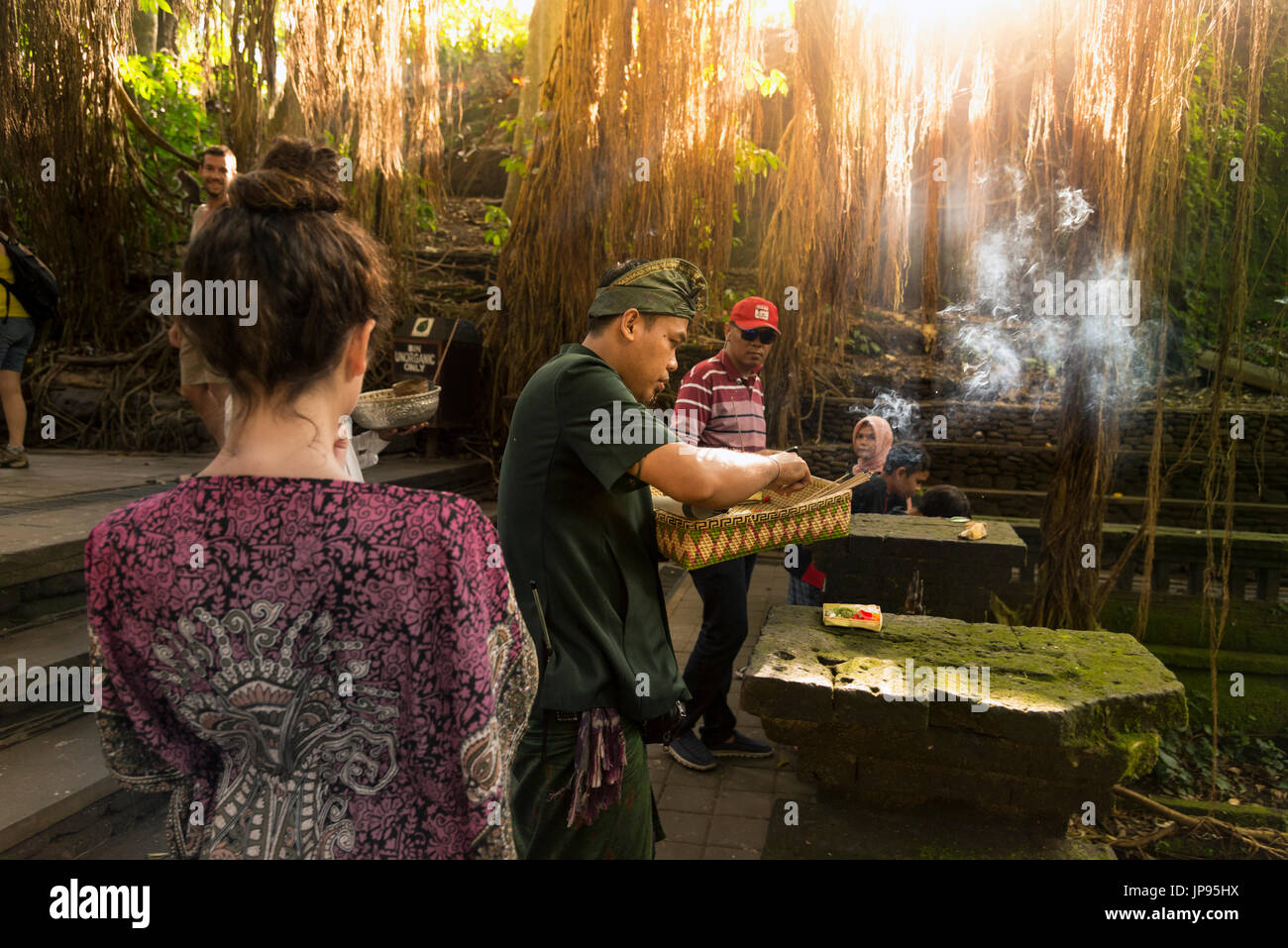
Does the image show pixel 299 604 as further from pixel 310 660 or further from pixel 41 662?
pixel 41 662

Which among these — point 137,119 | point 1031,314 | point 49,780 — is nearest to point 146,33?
point 137,119

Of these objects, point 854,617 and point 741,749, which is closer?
point 854,617

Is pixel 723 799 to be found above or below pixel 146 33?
below

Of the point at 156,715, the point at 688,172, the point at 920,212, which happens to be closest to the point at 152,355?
the point at 688,172

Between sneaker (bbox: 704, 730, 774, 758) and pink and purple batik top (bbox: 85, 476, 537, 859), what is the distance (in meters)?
3.09

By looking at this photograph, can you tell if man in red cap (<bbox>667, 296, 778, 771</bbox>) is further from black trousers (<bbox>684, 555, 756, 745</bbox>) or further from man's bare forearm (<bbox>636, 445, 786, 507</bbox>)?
man's bare forearm (<bbox>636, 445, 786, 507</bbox>)

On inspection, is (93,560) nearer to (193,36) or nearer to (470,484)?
(193,36)

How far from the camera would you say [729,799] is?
12.3ft

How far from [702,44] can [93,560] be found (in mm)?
5051

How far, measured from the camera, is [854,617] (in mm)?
3539

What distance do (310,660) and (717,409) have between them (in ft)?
10.5

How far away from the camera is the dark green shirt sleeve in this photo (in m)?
1.82

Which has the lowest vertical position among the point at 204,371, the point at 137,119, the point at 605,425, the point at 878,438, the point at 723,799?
the point at 723,799

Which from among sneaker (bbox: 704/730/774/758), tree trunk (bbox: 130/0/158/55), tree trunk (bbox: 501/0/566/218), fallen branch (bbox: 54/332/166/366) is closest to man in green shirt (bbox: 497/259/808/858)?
sneaker (bbox: 704/730/774/758)
